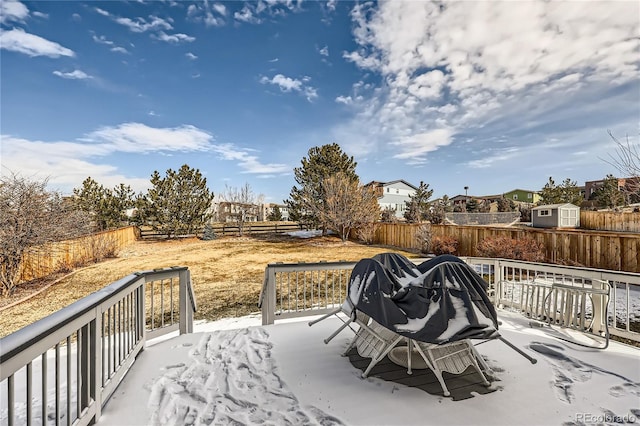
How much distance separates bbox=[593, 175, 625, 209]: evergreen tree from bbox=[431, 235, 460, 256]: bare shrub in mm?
16845

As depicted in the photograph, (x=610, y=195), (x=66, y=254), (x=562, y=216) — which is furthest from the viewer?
(x=610, y=195)

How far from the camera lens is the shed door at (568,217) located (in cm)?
1770

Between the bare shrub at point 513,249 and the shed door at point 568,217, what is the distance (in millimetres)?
11784

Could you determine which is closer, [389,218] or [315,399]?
[315,399]

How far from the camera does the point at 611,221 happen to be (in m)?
15.5

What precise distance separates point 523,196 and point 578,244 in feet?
105

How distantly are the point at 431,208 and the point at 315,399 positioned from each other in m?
21.1

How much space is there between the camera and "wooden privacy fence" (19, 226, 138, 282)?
8047 mm

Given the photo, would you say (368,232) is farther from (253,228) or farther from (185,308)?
(185,308)

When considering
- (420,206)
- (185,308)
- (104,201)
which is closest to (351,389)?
(185,308)

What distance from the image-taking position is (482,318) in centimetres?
213

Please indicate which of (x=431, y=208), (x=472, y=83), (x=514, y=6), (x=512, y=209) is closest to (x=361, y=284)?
(x=514, y=6)

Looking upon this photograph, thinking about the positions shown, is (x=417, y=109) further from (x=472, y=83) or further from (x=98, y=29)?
(x=98, y=29)

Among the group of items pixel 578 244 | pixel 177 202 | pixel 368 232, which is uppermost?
pixel 177 202
